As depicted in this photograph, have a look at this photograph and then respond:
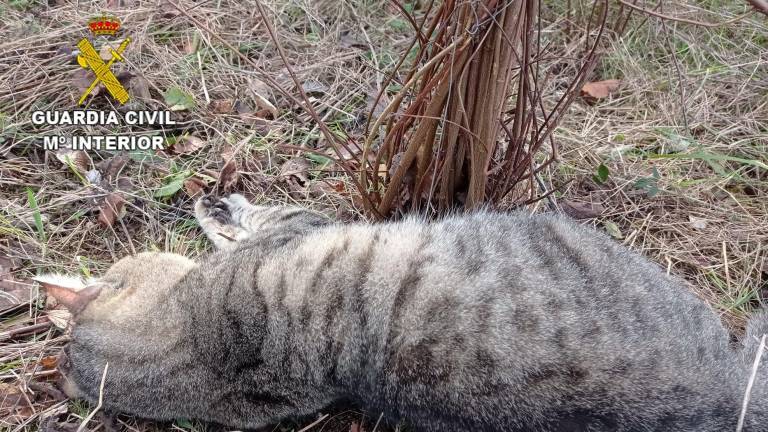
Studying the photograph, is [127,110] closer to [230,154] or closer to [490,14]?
[230,154]

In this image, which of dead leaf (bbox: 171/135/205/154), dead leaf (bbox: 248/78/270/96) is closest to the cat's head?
dead leaf (bbox: 171/135/205/154)

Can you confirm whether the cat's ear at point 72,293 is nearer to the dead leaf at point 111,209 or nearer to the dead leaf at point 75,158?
the dead leaf at point 111,209

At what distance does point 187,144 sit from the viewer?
333 cm

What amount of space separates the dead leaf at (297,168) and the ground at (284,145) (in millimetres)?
16

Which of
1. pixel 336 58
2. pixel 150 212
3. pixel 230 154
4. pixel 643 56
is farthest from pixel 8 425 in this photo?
pixel 643 56

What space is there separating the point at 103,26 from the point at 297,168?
151cm

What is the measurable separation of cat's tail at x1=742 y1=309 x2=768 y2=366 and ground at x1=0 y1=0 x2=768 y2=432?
0.12 metres

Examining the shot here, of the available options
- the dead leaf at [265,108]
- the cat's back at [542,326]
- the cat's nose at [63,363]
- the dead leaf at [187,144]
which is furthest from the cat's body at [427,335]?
the dead leaf at [265,108]

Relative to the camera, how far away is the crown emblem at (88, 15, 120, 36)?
11.9ft

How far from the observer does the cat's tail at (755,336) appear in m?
2.29

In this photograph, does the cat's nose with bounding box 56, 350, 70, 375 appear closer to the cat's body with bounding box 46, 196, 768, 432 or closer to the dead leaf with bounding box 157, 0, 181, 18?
the cat's body with bounding box 46, 196, 768, 432

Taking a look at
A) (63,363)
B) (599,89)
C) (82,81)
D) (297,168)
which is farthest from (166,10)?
(599,89)

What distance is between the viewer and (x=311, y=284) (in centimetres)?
229

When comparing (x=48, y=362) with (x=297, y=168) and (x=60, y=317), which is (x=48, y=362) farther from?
(x=297, y=168)
